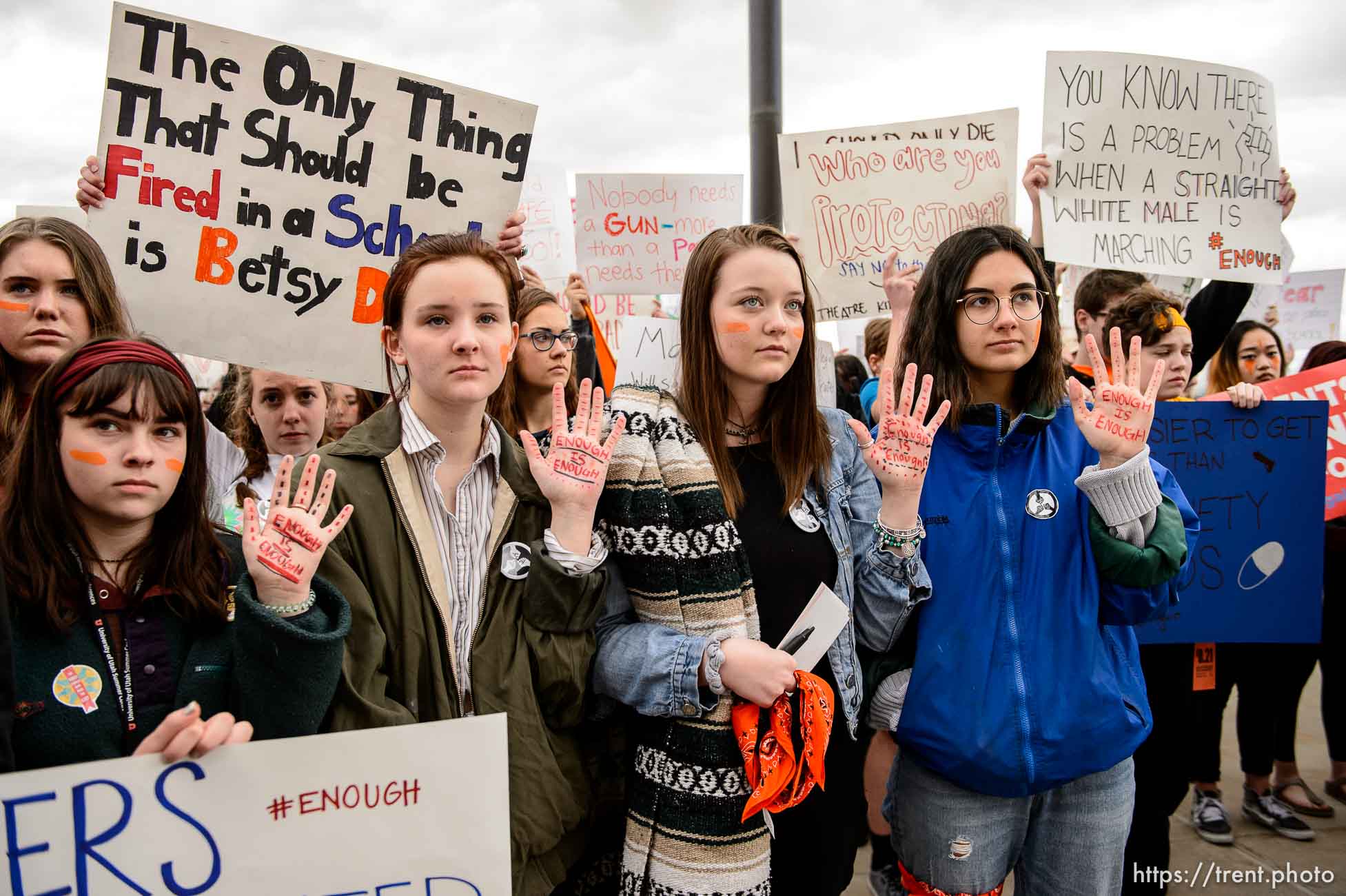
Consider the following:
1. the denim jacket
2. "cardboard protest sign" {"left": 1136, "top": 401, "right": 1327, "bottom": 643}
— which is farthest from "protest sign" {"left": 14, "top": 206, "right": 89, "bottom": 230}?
"cardboard protest sign" {"left": 1136, "top": 401, "right": 1327, "bottom": 643}

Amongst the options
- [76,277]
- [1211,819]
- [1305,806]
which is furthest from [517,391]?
[1305,806]

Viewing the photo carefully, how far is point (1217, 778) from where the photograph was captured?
3885 millimetres

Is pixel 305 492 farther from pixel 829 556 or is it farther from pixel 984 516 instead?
pixel 984 516

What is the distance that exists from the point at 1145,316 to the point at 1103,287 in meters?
0.50

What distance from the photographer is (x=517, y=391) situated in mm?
3535

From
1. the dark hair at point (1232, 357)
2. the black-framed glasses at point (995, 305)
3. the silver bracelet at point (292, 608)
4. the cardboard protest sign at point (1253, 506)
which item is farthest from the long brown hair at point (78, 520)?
the dark hair at point (1232, 357)

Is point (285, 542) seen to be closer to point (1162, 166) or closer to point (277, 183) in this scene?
point (277, 183)

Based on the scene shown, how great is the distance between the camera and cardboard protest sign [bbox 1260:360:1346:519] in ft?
11.3

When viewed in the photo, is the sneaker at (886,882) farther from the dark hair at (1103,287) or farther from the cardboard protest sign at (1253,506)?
the dark hair at (1103,287)

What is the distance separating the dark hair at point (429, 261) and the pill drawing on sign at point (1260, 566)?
2.65m

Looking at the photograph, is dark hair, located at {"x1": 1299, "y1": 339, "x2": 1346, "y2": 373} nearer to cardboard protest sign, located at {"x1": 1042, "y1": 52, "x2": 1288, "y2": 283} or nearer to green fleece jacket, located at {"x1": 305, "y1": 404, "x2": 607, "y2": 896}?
cardboard protest sign, located at {"x1": 1042, "y1": 52, "x2": 1288, "y2": 283}

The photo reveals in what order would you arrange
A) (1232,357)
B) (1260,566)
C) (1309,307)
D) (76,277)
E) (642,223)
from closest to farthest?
1. (76,277)
2. (1260,566)
3. (1232,357)
4. (642,223)
5. (1309,307)

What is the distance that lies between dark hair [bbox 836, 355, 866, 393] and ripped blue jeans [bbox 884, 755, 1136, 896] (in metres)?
4.15

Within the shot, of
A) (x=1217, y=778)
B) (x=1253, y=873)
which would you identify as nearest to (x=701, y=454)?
(x=1253, y=873)
